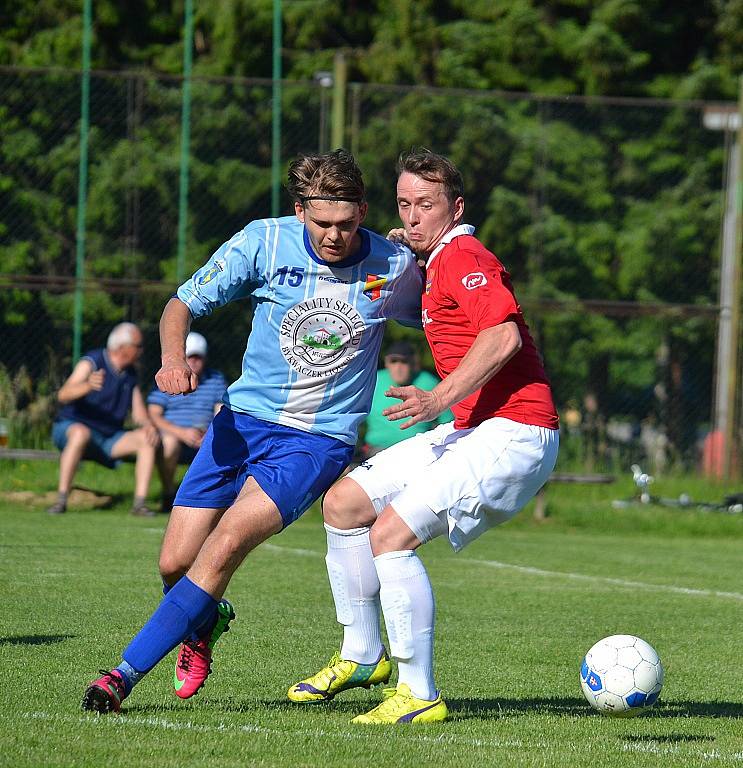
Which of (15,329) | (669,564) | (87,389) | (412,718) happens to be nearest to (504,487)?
(412,718)

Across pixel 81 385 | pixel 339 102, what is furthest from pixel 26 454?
pixel 339 102

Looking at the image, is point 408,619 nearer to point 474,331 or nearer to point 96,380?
point 474,331

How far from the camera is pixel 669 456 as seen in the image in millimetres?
16406

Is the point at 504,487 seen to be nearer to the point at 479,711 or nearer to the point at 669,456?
the point at 479,711

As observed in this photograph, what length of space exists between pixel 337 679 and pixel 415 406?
1324 mm

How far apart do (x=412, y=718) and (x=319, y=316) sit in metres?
1.55

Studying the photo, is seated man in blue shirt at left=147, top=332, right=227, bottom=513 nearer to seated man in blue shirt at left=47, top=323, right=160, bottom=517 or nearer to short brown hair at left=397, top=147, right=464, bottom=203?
seated man in blue shirt at left=47, top=323, right=160, bottom=517

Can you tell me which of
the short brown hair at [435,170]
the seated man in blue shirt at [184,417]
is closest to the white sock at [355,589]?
the short brown hair at [435,170]

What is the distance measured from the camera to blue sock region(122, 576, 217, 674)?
16.7 feet

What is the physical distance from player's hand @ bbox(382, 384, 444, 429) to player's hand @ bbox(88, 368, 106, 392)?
8829 millimetres

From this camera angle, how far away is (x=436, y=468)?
203 inches

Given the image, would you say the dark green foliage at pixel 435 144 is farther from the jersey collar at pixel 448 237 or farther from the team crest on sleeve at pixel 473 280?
the team crest on sleeve at pixel 473 280

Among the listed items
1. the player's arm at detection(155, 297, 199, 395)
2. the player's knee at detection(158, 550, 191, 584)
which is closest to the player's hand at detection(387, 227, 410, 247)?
the player's arm at detection(155, 297, 199, 395)

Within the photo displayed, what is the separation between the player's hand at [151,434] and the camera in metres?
13.4
